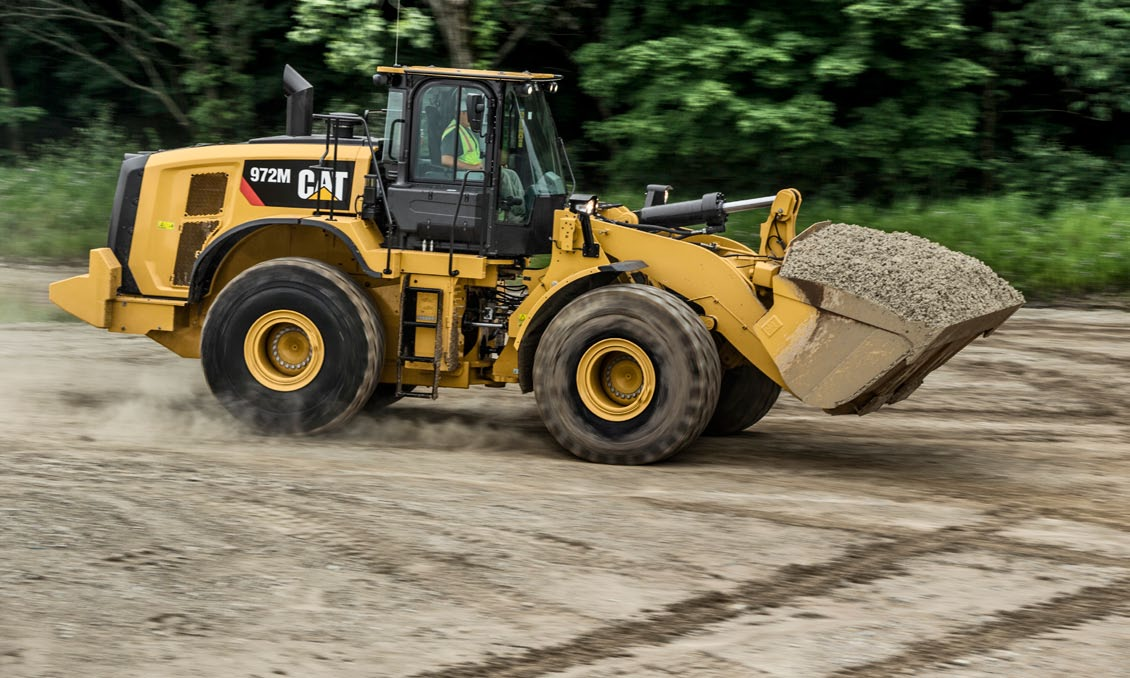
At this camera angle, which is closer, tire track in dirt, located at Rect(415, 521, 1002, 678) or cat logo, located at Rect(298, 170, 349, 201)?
tire track in dirt, located at Rect(415, 521, 1002, 678)

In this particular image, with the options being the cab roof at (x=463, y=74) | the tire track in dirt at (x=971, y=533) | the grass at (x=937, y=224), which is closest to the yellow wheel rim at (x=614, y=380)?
the tire track in dirt at (x=971, y=533)

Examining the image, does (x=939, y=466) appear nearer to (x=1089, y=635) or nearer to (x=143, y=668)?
(x=1089, y=635)

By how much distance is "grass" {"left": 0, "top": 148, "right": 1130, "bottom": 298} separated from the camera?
51.4 ft

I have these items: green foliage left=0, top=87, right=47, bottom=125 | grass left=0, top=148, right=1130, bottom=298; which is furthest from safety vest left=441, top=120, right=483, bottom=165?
green foliage left=0, top=87, right=47, bottom=125

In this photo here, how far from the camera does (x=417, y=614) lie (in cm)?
582

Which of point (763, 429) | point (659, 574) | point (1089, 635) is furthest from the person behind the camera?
point (763, 429)

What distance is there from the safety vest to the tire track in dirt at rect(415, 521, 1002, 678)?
147 inches

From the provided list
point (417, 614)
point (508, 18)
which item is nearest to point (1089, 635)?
point (417, 614)

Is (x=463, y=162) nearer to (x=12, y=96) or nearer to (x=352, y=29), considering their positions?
(x=352, y=29)

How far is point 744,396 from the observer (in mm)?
9664

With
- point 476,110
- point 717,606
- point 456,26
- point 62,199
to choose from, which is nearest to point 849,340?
point 717,606

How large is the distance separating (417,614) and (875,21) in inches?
512

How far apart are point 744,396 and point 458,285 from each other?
2.14 metres

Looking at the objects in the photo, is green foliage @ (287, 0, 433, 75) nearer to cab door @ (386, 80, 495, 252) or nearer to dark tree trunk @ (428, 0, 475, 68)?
dark tree trunk @ (428, 0, 475, 68)
